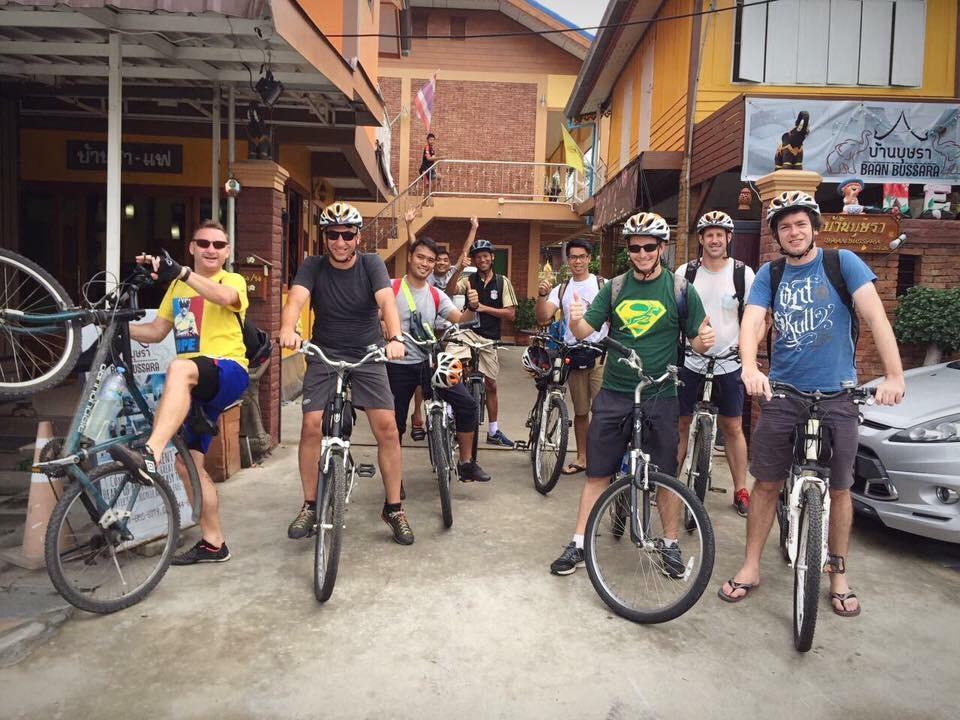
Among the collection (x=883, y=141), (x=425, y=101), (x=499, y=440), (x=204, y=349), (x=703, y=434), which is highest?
(x=425, y=101)

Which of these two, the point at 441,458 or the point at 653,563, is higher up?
the point at 441,458

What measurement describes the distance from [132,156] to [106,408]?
7.28 m

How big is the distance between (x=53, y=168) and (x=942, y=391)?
10154 mm

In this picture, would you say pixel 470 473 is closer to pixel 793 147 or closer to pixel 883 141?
pixel 793 147

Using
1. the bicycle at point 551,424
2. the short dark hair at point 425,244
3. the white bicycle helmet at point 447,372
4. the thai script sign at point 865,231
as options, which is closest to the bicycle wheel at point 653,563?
the white bicycle helmet at point 447,372

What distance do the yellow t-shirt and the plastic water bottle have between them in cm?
43

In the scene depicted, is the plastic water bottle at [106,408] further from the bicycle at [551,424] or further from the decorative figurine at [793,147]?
the decorative figurine at [793,147]

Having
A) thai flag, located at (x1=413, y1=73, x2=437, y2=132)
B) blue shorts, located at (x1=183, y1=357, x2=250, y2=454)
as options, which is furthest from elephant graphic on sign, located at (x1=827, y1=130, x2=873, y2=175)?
thai flag, located at (x1=413, y1=73, x2=437, y2=132)

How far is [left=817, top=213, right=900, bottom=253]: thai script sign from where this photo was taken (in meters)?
7.90

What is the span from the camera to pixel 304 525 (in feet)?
15.7

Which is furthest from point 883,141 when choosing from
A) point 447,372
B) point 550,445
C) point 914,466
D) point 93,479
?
point 93,479

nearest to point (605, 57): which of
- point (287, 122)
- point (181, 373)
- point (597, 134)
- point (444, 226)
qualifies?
point (597, 134)

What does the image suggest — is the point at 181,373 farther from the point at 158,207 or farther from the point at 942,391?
the point at 158,207

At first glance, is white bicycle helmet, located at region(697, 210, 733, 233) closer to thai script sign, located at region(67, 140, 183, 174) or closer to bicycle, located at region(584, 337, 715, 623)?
bicycle, located at region(584, 337, 715, 623)
